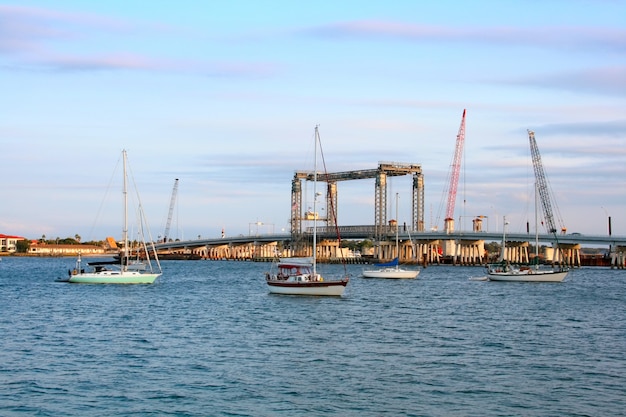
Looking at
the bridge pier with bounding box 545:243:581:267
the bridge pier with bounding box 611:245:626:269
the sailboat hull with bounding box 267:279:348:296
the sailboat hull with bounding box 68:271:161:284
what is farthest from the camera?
the bridge pier with bounding box 545:243:581:267

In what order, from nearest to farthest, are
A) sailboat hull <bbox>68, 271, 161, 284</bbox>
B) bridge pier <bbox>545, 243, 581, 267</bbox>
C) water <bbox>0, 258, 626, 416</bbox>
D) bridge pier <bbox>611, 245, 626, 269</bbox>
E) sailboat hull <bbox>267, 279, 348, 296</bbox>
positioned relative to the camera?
water <bbox>0, 258, 626, 416</bbox>, sailboat hull <bbox>267, 279, 348, 296</bbox>, sailboat hull <bbox>68, 271, 161, 284</bbox>, bridge pier <bbox>611, 245, 626, 269</bbox>, bridge pier <bbox>545, 243, 581, 267</bbox>

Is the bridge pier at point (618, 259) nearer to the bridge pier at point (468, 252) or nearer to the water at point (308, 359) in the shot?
the bridge pier at point (468, 252)

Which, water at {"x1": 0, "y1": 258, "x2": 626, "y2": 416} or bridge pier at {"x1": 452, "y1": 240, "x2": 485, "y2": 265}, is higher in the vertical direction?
bridge pier at {"x1": 452, "y1": 240, "x2": 485, "y2": 265}

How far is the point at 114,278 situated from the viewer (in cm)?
8206

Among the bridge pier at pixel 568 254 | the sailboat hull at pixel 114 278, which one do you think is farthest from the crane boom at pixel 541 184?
the sailboat hull at pixel 114 278

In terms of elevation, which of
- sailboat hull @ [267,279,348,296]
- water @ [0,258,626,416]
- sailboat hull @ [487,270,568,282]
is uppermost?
sailboat hull @ [267,279,348,296]

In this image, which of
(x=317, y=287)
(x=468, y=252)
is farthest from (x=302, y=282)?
(x=468, y=252)

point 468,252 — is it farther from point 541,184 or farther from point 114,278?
point 114,278

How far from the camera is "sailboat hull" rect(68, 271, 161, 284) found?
82125 millimetres

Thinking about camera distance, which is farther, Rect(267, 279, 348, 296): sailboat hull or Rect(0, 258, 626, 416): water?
Rect(267, 279, 348, 296): sailboat hull

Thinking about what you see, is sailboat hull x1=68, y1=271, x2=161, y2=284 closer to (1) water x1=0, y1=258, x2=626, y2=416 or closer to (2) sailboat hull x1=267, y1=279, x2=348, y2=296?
(1) water x1=0, y1=258, x2=626, y2=416

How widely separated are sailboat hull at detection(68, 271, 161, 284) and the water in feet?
53.0

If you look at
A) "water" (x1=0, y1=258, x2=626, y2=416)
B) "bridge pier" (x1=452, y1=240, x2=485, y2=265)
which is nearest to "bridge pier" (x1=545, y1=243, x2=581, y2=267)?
"bridge pier" (x1=452, y1=240, x2=485, y2=265)

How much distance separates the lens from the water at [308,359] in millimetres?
27516
